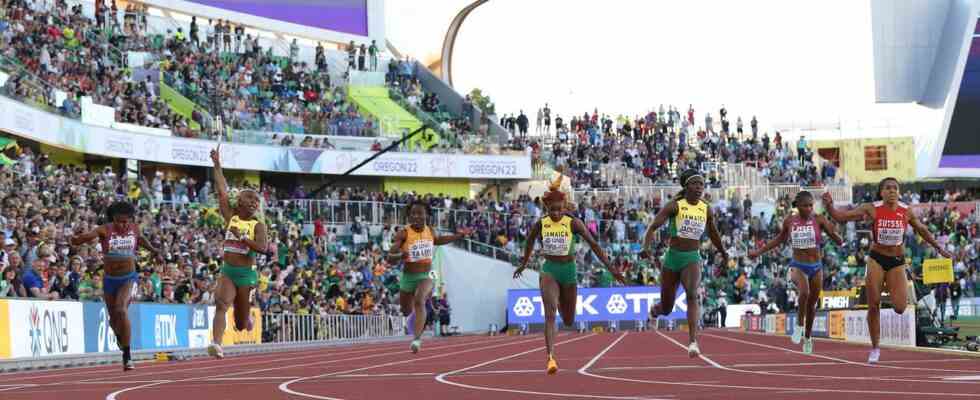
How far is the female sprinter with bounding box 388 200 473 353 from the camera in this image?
21.2 meters

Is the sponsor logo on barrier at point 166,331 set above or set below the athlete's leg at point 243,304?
below

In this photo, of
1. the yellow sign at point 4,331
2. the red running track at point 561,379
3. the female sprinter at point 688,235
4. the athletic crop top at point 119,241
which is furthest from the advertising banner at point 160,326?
the female sprinter at point 688,235

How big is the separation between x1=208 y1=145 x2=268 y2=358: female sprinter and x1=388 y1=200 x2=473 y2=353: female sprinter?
2.21 metres

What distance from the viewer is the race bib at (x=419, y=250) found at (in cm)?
2150

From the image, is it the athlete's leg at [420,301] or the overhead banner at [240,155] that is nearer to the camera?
the athlete's leg at [420,301]

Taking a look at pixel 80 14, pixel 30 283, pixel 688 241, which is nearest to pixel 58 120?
pixel 80 14

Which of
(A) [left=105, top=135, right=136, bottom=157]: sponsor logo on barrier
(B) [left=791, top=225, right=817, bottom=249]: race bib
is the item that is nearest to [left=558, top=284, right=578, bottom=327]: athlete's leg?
(B) [left=791, top=225, right=817, bottom=249]: race bib

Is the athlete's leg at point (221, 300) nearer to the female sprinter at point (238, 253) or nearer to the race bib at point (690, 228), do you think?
the female sprinter at point (238, 253)

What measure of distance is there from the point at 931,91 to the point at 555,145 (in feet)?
75.7

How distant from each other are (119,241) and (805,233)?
27.5 feet

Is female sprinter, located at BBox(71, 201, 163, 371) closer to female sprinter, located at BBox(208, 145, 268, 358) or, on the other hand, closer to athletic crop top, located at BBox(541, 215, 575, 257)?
female sprinter, located at BBox(208, 145, 268, 358)

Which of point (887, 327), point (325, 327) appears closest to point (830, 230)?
point (887, 327)

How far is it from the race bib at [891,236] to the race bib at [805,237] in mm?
2651

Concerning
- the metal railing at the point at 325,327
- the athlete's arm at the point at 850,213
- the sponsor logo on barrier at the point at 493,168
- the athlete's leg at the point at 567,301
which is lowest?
the metal railing at the point at 325,327
